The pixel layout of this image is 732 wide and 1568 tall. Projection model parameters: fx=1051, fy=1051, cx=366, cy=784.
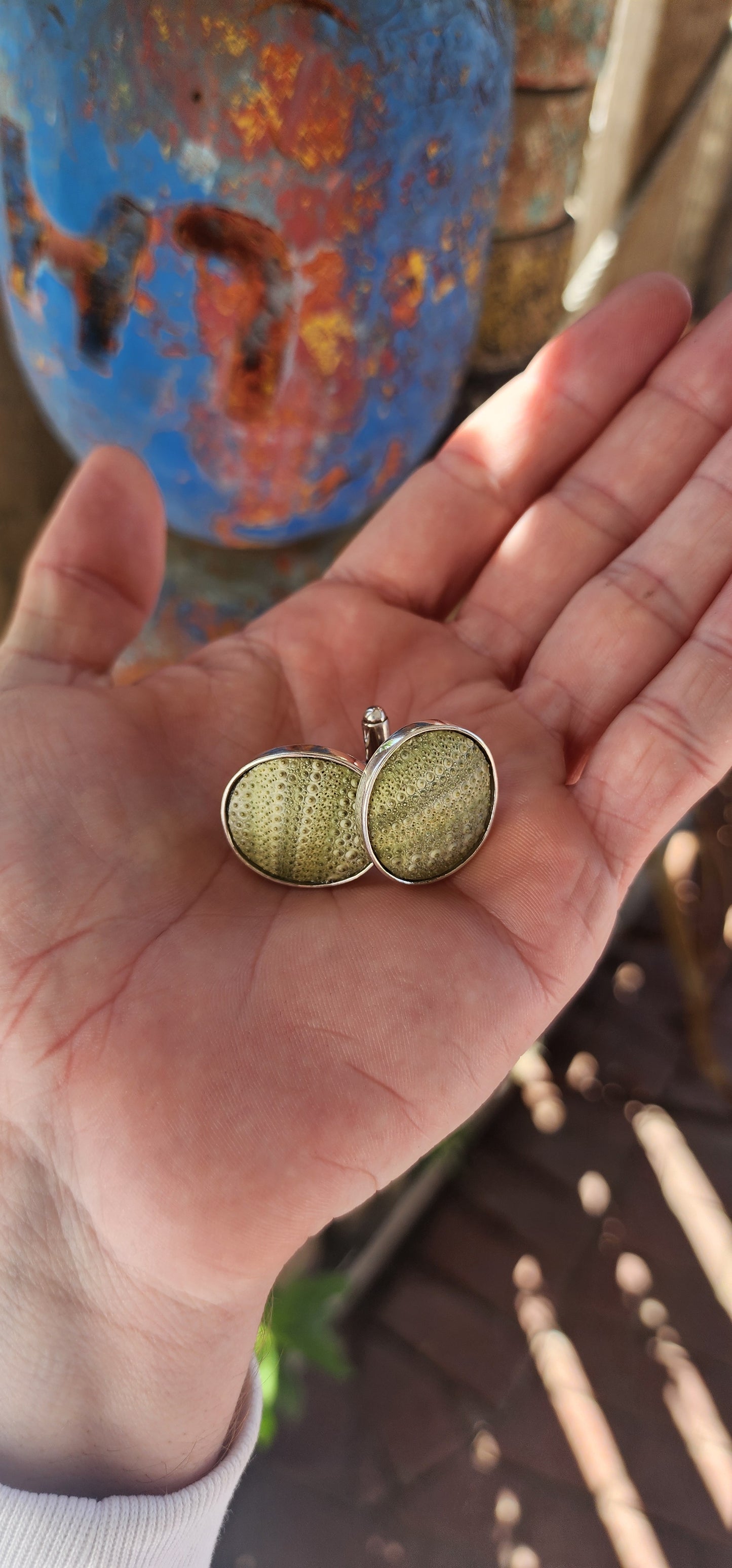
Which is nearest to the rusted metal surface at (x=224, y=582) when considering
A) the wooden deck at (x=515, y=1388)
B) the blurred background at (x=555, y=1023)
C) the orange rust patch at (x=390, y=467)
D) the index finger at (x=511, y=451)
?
the blurred background at (x=555, y=1023)

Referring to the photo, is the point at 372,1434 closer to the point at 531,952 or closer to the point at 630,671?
the point at 531,952

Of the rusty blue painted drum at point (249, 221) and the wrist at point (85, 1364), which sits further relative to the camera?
the rusty blue painted drum at point (249, 221)

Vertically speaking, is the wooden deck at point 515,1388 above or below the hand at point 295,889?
below

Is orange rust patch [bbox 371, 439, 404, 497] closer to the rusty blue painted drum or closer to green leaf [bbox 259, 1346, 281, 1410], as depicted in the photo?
the rusty blue painted drum

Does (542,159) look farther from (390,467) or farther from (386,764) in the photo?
(386,764)

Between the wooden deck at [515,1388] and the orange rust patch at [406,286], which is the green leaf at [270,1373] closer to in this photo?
the wooden deck at [515,1388]

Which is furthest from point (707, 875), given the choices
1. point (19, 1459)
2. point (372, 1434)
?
point (19, 1459)
